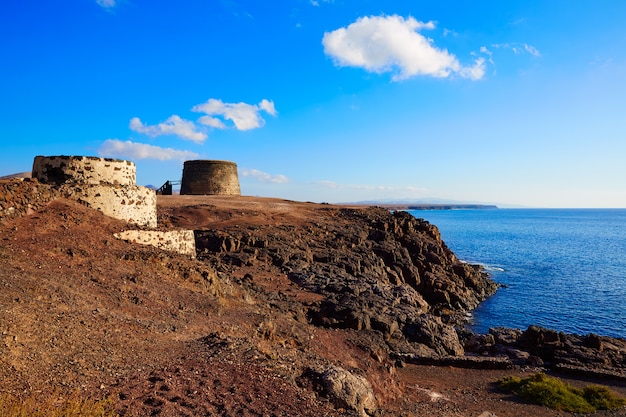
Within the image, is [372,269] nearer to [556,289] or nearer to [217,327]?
[217,327]

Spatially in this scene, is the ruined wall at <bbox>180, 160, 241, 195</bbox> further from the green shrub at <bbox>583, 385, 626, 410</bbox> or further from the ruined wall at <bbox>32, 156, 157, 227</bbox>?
the green shrub at <bbox>583, 385, 626, 410</bbox>

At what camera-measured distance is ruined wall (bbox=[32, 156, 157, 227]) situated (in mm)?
16391

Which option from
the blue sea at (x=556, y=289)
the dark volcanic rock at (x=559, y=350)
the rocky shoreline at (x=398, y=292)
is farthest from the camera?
the blue sea at (x=556, y=289)

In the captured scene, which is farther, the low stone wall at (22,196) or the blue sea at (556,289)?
the blue sea at (556,289)

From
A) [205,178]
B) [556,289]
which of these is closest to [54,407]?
[205,178]

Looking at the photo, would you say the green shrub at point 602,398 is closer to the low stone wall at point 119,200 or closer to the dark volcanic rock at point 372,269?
the dark volcanic rock at point 372,269

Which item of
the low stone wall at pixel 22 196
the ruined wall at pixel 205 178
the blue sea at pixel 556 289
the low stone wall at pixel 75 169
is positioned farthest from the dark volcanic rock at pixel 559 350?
the ruined wall at pixel 205 178

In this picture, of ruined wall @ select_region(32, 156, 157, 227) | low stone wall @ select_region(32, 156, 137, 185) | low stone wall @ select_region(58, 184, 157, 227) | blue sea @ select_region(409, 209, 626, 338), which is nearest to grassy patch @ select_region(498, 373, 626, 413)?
blue sea @ select_region(409, 209, 626, 338)

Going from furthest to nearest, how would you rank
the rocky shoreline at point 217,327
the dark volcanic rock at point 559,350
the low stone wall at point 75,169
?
1. the dark volcanic rock at point 559,350
2. the low stone wall at point 75,169
3. the rocky shoreline at point 217,327

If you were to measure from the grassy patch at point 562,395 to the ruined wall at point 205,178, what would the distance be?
121 feet

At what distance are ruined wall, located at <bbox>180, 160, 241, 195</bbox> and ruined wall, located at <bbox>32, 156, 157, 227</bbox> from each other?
29331 mm

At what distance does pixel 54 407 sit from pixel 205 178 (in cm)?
4149

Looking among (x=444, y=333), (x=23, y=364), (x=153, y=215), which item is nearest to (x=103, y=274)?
(x=23, y=364)

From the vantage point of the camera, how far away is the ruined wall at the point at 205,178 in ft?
154
